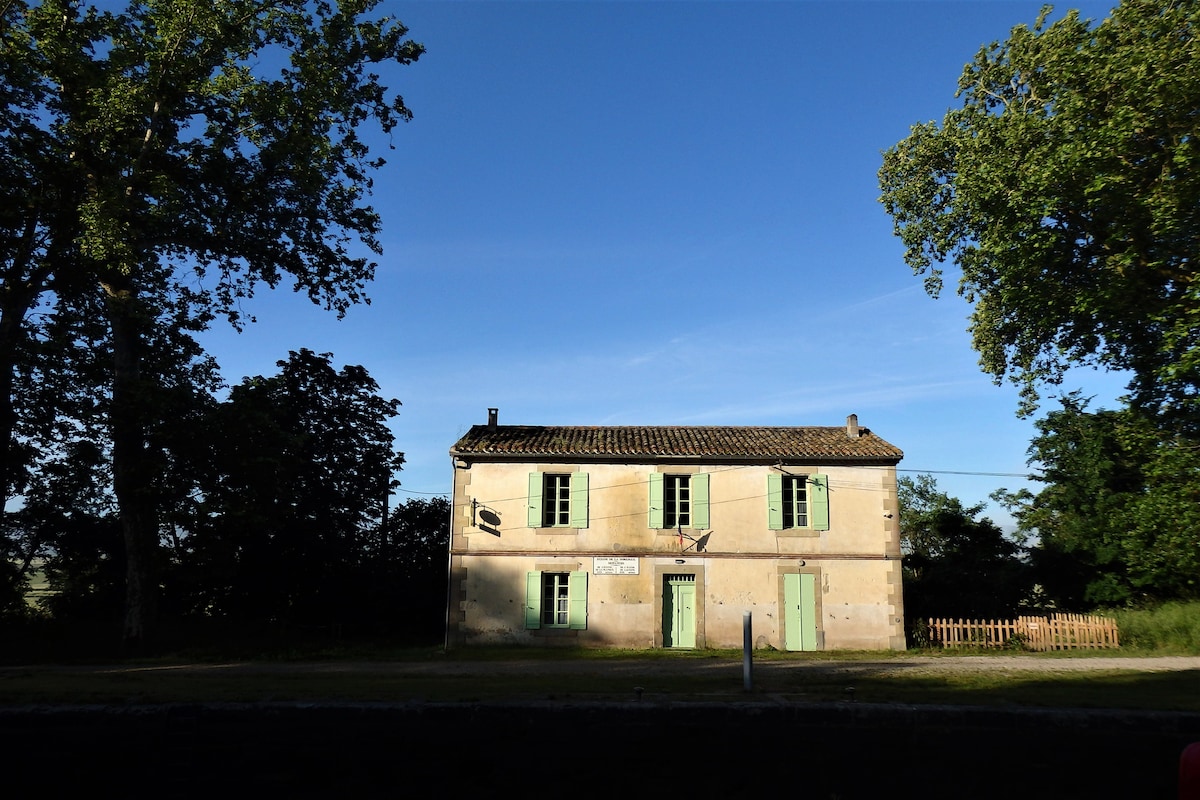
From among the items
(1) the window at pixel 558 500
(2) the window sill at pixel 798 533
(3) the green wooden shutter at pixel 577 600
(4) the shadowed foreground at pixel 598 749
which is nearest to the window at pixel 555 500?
(1) the window at pixel 558 500

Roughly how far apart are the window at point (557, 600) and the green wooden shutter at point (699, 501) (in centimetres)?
314

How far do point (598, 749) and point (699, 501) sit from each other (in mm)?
13715

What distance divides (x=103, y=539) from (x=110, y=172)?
9755mm

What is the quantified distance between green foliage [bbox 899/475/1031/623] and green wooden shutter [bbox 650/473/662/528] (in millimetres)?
7115

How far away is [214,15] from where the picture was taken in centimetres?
1788

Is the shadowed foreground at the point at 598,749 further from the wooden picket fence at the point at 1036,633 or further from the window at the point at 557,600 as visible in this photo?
the wooden picket fence at the point at 1036,633

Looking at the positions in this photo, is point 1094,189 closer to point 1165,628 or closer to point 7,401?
point 1165,628

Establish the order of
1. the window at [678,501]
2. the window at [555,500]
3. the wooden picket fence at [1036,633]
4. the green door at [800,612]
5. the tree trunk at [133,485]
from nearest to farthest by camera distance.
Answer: the tree trunk at [133,485] → the wooden picket fence at [1036,633] → the green door at [800,612] → the window at [678,501] → the window at [555,500]

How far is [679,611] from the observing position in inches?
789

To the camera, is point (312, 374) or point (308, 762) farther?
point (312, 374)

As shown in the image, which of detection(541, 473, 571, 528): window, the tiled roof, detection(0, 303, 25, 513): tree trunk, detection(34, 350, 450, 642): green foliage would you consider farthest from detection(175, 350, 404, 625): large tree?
detection(541, 473, 571, 528): window

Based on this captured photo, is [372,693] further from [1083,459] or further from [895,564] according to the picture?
[1083,459]

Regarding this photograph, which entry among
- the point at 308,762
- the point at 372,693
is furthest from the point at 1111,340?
the point at 308,762

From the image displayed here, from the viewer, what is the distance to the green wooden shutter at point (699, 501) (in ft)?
67.2
